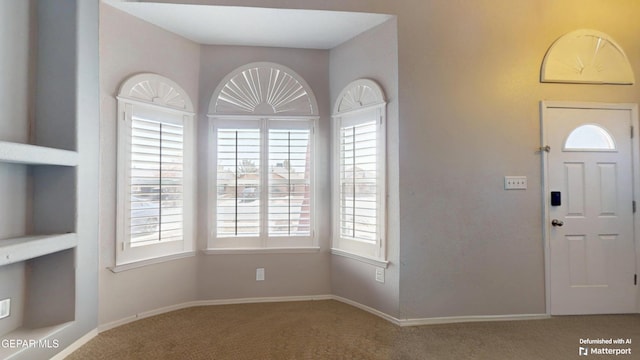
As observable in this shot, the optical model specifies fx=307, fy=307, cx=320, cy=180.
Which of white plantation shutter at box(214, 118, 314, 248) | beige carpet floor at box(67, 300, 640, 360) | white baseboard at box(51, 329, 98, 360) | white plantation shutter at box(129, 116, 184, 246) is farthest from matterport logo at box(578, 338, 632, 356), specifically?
white baseboard at box(51, 329, 98, 360)

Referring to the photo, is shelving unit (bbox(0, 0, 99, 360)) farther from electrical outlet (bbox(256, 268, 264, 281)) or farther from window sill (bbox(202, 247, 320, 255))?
electrical outlet (bbox(256, 268, 264, 281))

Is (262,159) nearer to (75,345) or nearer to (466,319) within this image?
(75,345)

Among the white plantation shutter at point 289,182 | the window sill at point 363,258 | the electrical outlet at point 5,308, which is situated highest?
the white plantation shutter at point 289,182

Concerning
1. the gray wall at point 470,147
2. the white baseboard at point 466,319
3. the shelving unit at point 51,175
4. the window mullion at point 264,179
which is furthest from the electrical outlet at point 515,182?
the shelving unit at point 51,175

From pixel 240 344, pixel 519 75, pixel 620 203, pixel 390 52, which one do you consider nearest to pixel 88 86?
pixel 240 344

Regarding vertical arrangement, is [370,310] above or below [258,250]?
below

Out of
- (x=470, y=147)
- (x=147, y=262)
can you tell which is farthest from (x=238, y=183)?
(x=470, y=147)

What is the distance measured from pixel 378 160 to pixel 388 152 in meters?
0.14

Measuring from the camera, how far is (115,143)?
2674 millimetres

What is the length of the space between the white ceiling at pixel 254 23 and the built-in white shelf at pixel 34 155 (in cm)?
139

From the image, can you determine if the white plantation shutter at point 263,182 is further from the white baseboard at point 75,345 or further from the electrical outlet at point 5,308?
the electrical outlet at point 5,308

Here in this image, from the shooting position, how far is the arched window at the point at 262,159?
10.6ft

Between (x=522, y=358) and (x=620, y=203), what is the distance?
1834 mm

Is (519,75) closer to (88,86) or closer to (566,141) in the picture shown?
(566,141)
